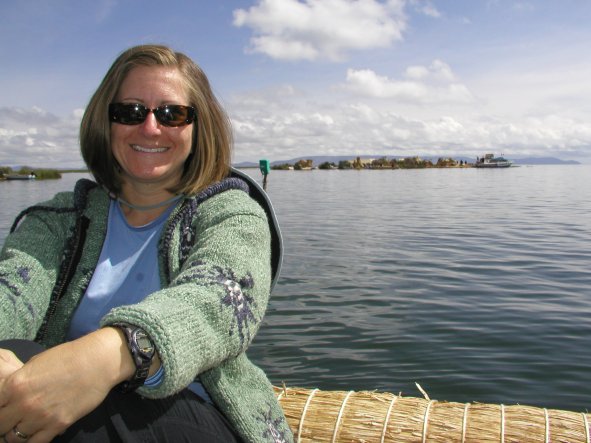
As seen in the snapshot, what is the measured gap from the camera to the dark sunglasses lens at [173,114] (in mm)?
2348

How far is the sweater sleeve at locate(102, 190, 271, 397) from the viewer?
Answer: 1.57 metres

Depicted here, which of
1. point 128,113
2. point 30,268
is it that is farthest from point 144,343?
point 128,113

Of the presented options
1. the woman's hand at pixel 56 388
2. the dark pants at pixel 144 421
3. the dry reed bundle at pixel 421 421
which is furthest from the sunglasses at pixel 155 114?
the dry reed bundle at pixel 421 421

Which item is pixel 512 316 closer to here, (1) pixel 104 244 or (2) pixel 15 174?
(1) pixel 104 244

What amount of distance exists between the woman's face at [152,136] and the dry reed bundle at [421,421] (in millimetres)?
1765

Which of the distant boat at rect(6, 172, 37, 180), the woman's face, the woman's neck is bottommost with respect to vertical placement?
the distant boat at rect(6, 172, 37, 180)

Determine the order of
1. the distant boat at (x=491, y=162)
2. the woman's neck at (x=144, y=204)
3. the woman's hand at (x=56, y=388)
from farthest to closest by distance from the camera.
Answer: the distant boat at (x=491, y=162)
the woman's neck at (x=144, y=204)
the woman's hand at (x=56, y=388)

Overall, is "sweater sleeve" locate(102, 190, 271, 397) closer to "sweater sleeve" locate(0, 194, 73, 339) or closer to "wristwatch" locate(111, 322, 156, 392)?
"wristwatch" locate(111, 322, 156, 392)

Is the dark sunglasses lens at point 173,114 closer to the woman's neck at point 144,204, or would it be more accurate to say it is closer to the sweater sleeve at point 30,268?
the woman's neck at point 144,204

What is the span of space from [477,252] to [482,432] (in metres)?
11.4

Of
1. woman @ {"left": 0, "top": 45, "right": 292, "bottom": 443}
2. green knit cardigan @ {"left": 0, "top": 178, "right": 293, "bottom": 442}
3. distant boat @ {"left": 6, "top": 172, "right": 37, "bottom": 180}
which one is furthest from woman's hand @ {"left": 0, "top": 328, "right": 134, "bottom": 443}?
distant boat @ {"left": 6, "top": 172, "right": 37, "bottom": 180}

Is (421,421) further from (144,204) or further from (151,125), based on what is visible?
(151,125)

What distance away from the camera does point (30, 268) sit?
2205 millimetres

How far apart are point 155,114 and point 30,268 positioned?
2.58ft
